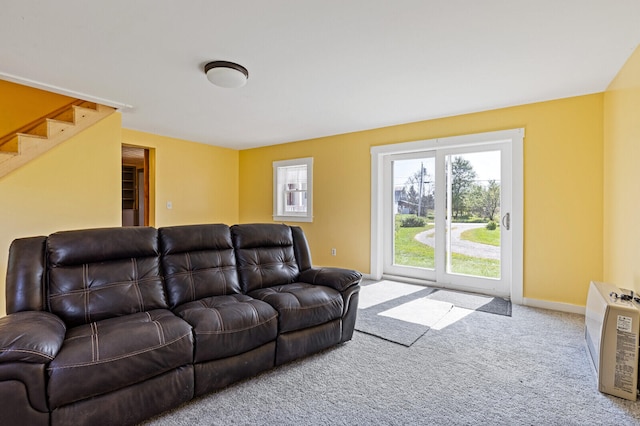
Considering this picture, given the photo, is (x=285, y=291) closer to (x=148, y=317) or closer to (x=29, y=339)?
(x=148, y=317)

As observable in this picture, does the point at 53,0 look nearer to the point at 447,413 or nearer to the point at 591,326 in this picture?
the point at 447,413

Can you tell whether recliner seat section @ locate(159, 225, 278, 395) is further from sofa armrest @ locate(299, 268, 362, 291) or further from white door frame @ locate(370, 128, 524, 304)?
white door frame @ locate(370, 128, 524, 304)

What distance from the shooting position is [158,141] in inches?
208

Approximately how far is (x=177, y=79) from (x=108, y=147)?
5.39 ft

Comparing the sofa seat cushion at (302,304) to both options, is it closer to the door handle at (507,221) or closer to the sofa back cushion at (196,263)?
the sofa back cushion at (196,263)

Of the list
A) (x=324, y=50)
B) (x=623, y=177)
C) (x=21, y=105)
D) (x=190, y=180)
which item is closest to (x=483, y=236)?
(x=623, y=177)

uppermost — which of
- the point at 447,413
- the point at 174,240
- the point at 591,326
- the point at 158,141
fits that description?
the point at 158,141

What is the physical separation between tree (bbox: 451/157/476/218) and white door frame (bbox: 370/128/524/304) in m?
0.26

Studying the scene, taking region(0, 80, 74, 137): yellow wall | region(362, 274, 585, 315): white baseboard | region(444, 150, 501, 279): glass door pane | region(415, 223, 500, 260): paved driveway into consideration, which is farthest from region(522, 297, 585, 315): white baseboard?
region(0, 80, 74, 137): yellow wall

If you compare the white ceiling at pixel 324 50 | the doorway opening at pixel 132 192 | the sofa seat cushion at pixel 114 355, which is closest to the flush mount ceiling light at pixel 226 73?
the white ceiling at pixel 324 50

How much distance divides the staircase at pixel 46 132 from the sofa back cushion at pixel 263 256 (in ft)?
7.74

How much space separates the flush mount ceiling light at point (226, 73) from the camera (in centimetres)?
261

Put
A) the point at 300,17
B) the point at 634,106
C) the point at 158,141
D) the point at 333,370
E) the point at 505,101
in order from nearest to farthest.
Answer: the point at 300,17
the point at 333,370
the point at 634,106
the point at 505,101
the point at 158,141

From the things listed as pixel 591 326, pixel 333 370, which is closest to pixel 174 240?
pixel 333 370
